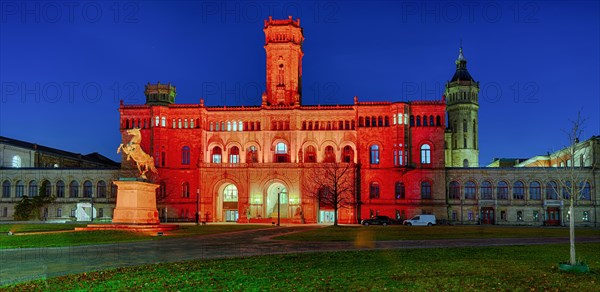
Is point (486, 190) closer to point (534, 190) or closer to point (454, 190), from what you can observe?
point (454, 190)

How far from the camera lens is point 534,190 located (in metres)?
92.3

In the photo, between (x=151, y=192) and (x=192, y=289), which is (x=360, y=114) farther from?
(x=192, y=289)

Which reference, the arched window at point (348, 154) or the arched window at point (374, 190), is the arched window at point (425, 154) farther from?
the arched window at point (348, 154)

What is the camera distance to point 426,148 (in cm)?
9250

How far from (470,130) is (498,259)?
87.6 m

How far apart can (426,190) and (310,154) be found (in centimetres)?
1924

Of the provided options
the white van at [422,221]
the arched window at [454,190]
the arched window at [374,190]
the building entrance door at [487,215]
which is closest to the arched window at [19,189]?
the arched window at [374,190]

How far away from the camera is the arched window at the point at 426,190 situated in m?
91.9

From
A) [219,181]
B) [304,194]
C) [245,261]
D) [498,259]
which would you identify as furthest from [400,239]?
[219,181]

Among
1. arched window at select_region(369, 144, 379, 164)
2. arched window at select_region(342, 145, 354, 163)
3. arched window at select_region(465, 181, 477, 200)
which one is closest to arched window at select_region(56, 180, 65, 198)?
arched window at select_region(342, 145, 354, 163)

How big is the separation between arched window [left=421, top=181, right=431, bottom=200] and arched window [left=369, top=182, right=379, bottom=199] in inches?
279

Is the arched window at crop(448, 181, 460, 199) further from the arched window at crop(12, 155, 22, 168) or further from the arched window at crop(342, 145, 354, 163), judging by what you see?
the arched window at crop(12, 155, 22, 168)

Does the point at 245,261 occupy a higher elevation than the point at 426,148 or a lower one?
lower

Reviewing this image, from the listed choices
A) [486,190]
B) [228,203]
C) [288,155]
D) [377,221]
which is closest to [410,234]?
[377,221]
